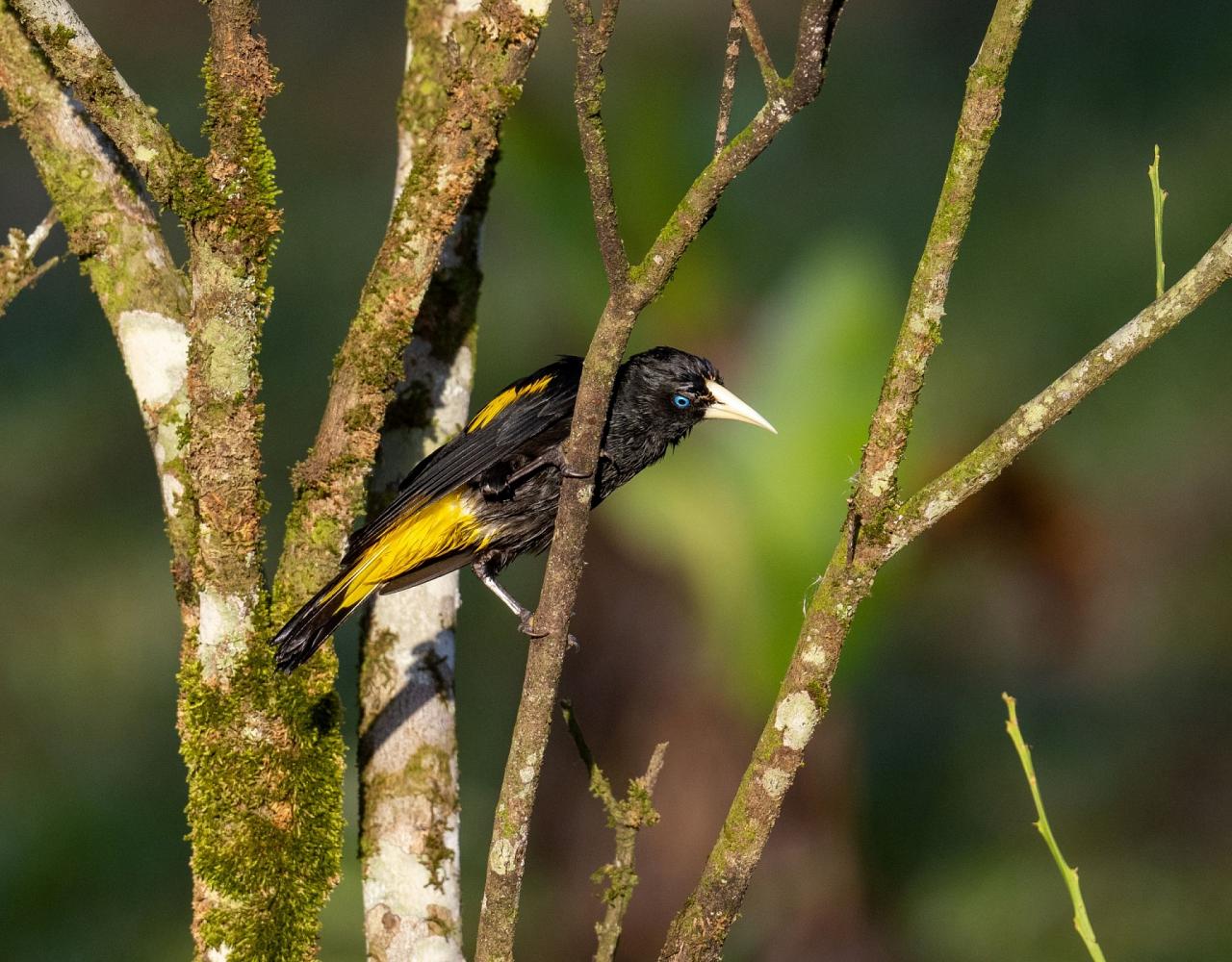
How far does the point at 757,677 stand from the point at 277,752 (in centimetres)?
364

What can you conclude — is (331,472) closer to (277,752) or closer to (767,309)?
(277,752)

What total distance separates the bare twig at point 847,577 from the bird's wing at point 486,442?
1307 mm

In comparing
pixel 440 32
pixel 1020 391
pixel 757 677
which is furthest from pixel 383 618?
pixel 1020 391

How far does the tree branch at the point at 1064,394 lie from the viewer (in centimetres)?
272

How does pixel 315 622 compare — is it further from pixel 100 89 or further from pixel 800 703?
pixel 100 89

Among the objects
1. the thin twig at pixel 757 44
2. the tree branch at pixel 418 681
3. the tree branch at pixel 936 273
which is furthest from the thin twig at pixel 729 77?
the tree branch at pixel 418 681

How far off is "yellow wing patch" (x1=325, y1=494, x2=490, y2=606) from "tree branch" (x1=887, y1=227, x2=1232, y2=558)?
57.2 inches

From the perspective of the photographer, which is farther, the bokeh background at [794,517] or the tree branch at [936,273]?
the bokeh background at [794,517]

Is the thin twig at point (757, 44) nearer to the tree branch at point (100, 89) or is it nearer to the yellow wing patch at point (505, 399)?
the tree branch at point (100, 89)

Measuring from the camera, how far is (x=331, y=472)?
3.50 meters

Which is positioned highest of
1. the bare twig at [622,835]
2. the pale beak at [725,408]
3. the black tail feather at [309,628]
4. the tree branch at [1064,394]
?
the pale beak at [725,408]

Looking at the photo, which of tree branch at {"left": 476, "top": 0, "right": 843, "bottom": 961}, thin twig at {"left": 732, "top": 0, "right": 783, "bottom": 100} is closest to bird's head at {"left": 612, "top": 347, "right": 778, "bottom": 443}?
tree branch at {"left": 476, "top": 0, "right": 843, "bottom": 961}

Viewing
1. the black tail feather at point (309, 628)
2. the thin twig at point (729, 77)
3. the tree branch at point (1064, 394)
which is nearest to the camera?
the thin twig at point (729, 77)

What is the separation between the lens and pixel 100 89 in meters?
3.23
